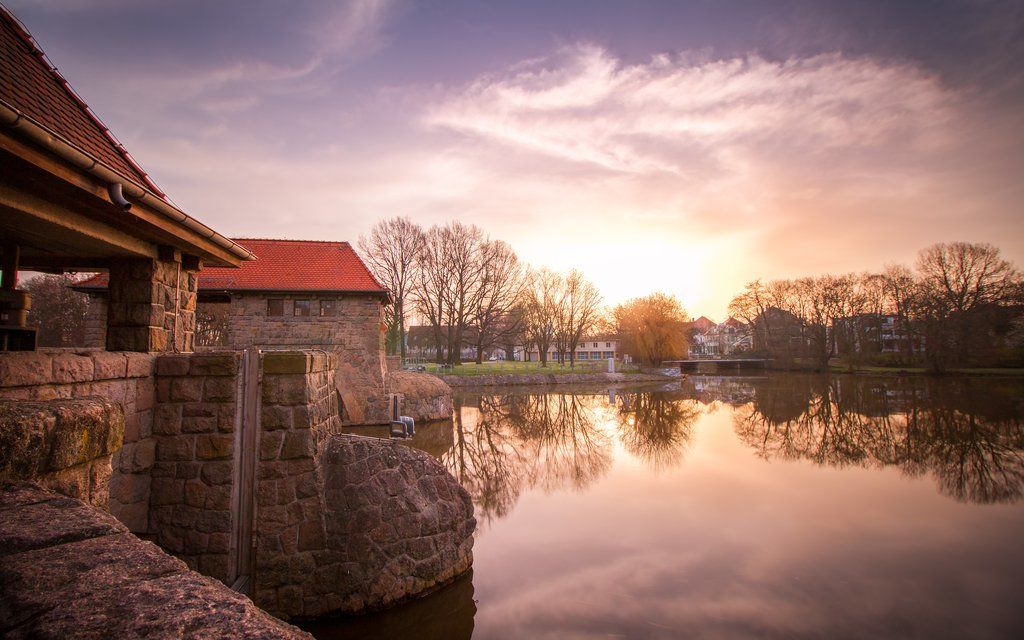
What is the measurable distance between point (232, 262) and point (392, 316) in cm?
3064

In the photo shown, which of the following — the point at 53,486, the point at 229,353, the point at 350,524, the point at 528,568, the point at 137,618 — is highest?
the point at 229,353

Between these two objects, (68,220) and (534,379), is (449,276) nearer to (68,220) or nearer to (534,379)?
(534,379)

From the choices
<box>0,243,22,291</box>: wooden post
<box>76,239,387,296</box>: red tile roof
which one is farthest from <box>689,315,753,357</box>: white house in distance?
<box>0,243,22,291</box>: wooden post

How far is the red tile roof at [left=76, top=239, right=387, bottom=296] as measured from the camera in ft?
46.2

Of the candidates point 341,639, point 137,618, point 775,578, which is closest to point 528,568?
point 341,639

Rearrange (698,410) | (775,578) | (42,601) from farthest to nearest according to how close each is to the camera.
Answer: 1. (698,410)
2. (775,578)
3. (42,601)

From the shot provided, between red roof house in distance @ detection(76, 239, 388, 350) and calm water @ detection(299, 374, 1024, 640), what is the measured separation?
12.9ft

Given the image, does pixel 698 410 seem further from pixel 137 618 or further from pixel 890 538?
pixel 137 618

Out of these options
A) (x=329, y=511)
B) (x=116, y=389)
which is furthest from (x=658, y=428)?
(x=116, y=389)

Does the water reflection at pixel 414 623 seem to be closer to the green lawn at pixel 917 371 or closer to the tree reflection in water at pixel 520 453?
the tree reflection in water at pixel 520 453

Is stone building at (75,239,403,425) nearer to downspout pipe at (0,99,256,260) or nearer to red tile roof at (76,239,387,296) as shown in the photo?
red tile roof at (76,239,387,296)

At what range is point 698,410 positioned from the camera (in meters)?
20.5

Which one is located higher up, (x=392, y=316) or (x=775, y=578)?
(x=392, y=316)

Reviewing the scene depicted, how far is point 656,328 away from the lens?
45.4 m
